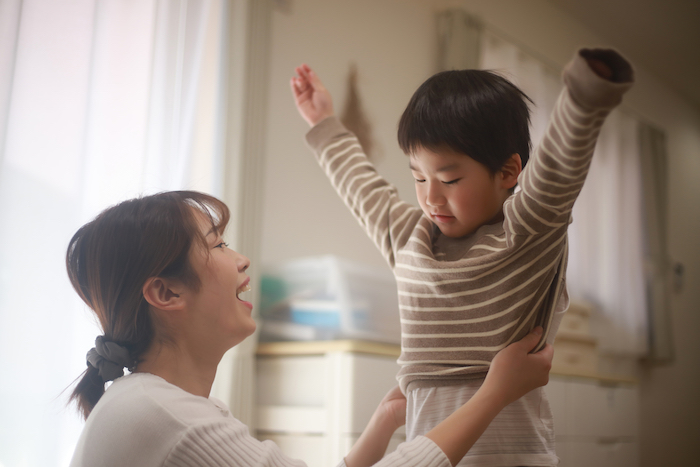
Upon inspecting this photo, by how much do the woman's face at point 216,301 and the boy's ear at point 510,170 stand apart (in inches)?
16.7

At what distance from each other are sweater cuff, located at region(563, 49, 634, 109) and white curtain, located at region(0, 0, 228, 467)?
1.29m

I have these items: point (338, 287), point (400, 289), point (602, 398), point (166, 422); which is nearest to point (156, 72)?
point (338, 287)

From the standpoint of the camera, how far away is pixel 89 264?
840 millimetres

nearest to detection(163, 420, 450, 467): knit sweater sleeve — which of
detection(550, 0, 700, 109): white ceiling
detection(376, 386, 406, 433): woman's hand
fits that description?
detection(376, 386, 406, 433): woman's hand

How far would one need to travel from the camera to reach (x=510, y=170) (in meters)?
0.86

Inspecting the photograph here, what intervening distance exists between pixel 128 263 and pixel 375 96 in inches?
82.7

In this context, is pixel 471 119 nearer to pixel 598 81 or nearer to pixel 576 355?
pixel 598 81

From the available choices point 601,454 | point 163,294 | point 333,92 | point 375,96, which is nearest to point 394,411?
point 163,294

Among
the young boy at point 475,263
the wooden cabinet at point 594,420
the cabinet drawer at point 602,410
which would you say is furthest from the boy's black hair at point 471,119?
the cabinet drawer at point 602,410

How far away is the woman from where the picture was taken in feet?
2.32

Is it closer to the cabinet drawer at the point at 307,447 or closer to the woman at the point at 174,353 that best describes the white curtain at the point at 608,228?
the cabinet drawer at the point at 307,447

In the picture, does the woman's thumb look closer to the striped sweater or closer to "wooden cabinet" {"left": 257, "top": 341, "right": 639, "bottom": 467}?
the striped sweater

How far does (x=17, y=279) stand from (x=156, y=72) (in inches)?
28.1

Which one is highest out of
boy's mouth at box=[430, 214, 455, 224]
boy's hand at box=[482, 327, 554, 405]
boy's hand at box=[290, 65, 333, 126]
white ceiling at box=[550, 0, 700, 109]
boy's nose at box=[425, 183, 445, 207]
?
white ceiling at box=[550, 0, 700, 109]
